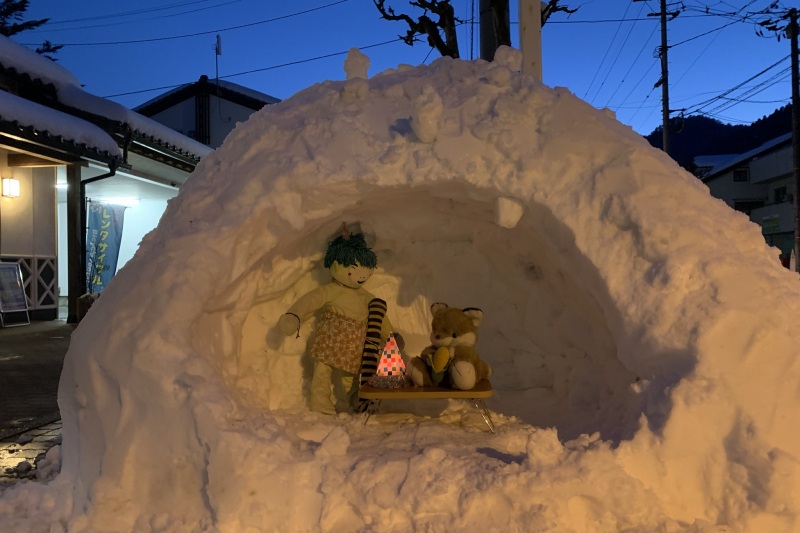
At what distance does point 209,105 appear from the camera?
21.5 meters

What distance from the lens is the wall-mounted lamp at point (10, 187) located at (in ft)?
37.1

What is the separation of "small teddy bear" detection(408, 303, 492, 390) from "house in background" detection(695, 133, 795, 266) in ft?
78.7

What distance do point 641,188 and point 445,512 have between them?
2008 mm

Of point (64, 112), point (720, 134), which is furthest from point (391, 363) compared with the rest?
point (720, 134)

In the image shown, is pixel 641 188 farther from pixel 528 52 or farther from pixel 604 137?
pixel 528 52

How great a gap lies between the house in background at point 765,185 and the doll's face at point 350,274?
24151 mm

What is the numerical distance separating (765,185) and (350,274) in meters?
30.1

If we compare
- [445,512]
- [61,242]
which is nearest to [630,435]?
[445,512]

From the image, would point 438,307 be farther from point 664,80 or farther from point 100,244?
point 664,80

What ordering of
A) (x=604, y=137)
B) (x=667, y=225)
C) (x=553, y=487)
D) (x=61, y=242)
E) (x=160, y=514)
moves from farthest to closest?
(x=61, y=242)
(x=604, y=137)
(x=667, y=225)
(x=160, y=514)
(x=553, y=487)

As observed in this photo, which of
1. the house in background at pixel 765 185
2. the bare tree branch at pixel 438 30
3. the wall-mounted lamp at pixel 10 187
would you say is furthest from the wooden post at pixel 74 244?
the house in background at pixel 765 185

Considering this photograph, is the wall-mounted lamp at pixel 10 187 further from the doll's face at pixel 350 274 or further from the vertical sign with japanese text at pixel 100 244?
the doll's face at pixel 350 274

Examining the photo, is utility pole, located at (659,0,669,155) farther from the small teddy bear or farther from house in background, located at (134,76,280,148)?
the small teddy bear

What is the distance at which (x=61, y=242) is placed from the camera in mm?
18375
